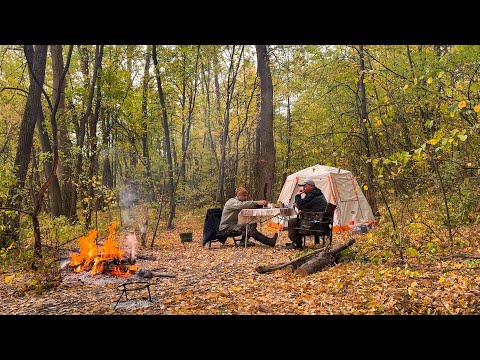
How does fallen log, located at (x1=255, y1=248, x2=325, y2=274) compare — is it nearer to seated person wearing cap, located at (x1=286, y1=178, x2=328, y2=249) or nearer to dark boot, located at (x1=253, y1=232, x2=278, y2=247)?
seated person wearing cap, located at (x1=286, y1=178, x2=328, y2=249)

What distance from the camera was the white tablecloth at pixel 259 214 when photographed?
27.3 feet

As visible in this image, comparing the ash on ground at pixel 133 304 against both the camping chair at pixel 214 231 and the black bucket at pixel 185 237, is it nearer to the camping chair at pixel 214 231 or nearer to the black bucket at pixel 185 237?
the camping chair at pixel 214 231

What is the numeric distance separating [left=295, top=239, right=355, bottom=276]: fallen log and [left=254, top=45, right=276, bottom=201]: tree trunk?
642cm

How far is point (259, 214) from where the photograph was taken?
831 centimetres

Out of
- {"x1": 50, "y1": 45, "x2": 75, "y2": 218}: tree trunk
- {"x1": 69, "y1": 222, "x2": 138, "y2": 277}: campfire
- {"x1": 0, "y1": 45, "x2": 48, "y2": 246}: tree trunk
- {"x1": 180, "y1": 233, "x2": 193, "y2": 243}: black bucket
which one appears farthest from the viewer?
{"x1": 50, "y1": 45, "x2": 75, "y2": 218}: tree trunk

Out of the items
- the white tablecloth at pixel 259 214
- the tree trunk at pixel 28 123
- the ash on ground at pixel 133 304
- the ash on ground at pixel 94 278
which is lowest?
the ash on ground at pixel 133 304

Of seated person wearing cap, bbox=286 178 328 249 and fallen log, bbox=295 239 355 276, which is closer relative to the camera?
fallen log, bbox=295 239 355 276

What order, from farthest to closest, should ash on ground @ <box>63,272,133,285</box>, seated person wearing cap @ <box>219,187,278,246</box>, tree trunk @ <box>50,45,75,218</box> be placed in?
tree trunk @ <box>50,45,75,218</box>, seated person wearing cap @ <box>219,187,278,246</box>, ash on ground @ <box>63,272,133,285</box>

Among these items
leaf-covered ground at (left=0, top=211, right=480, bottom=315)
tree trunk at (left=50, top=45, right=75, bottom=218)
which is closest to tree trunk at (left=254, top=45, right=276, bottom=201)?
tree trunk at (left=50, top=45, right=75, bottom=218)

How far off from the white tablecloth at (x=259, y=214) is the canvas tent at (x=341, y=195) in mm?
2216

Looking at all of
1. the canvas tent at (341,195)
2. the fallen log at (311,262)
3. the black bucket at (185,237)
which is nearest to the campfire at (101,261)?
the fallen log at (311,262)

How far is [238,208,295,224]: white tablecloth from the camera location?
27.3 feet
